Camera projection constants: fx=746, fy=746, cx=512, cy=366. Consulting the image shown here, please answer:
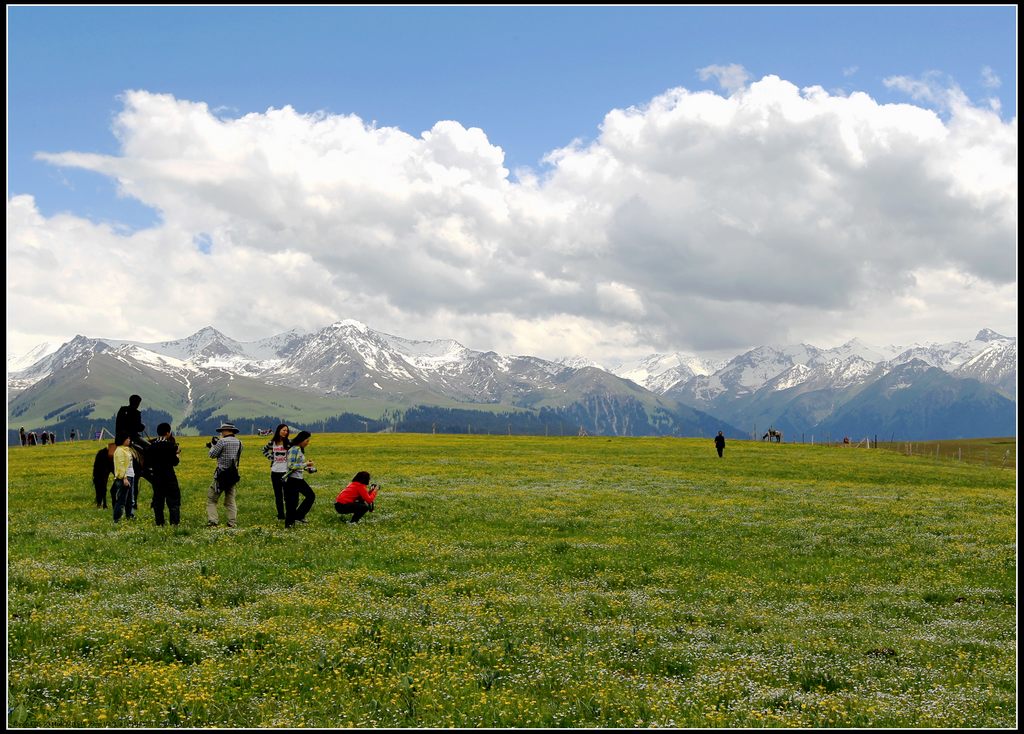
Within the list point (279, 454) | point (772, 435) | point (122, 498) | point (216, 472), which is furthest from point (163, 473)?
point (772, 435)

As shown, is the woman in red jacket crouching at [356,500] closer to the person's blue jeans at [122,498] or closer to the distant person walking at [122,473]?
the distant person walking at [122,473]

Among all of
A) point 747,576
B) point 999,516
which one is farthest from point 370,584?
point 999,516

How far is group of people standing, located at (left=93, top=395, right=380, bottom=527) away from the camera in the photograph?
28.2m

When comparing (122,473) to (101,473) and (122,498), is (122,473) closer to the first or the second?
(122,498)

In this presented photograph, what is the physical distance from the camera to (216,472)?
28422 mm

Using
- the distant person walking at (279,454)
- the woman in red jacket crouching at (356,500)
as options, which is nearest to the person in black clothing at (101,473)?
the distant person walking at (279,454)

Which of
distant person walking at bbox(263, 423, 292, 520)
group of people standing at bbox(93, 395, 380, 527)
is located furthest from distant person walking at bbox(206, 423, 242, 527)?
distant person walking at bbox(263, 423, 292, 520)

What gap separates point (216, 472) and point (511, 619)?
1663cm

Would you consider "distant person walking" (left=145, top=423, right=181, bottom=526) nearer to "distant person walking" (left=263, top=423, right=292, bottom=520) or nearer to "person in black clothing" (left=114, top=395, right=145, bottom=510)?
"person in black clothing" (left=114, top=395, right=145, bottom=510)

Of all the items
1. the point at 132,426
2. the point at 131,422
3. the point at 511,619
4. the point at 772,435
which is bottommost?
the point at 772,435

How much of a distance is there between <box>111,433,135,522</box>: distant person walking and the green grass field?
122cm

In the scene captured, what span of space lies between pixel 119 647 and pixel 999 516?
38.1 metres

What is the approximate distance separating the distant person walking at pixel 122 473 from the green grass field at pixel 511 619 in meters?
1.22

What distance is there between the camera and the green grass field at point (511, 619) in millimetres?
11539
